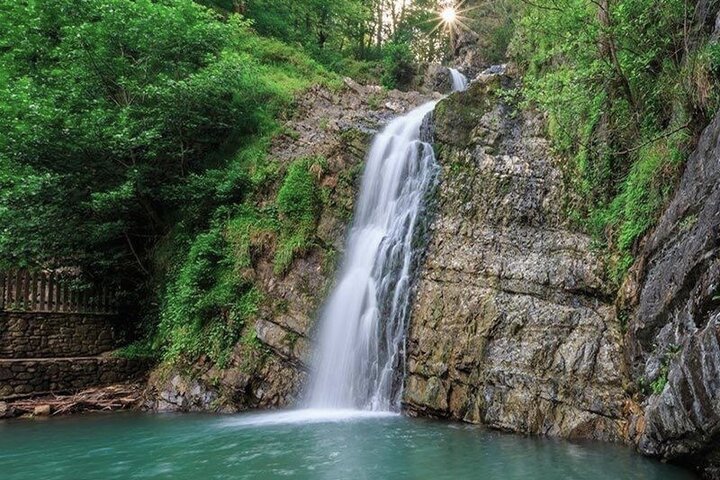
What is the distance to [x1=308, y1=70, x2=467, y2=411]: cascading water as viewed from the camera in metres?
8.83

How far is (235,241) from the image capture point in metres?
11.5

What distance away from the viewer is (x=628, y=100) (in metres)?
8.04

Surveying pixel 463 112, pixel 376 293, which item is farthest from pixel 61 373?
pixel 463 112

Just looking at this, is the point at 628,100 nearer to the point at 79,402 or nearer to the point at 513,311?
the point at 513,311

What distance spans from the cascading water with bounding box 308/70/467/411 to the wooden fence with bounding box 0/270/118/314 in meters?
5.90

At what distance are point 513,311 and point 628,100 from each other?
3.96 metres

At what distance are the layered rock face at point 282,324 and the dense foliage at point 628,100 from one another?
16.1 feet

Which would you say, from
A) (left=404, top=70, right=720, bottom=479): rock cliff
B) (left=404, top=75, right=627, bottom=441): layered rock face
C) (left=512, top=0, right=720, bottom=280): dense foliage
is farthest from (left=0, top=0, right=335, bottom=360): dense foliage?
(left=512, top=0, right=720, bottom=280): dense foliage

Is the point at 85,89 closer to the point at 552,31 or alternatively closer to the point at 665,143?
the point at 552,31

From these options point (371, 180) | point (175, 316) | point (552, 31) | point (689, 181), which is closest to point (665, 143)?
point (689, 181)

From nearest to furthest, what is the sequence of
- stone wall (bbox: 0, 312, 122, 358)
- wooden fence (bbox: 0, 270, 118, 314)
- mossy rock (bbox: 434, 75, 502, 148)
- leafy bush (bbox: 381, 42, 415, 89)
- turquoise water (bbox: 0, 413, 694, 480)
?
1. turquoise water (bbox: 0, 413, 694, 480)
2. stone wall (bbox: 0, 312, 122, 358)
3. wooden fence (bbox: 0, 270, 118, 314)
4. mossy rock (bbox: 434, 75, 502, 148)
5. leafy bush (bbox: 381, 42, 415, 89)

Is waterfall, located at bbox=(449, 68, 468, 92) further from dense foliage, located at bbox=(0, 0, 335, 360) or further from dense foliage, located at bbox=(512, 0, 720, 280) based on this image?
dense foliage, located at bbox=(512, 0, 720, 280)

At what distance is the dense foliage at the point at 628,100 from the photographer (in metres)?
6.60

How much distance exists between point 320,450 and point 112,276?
862cm
